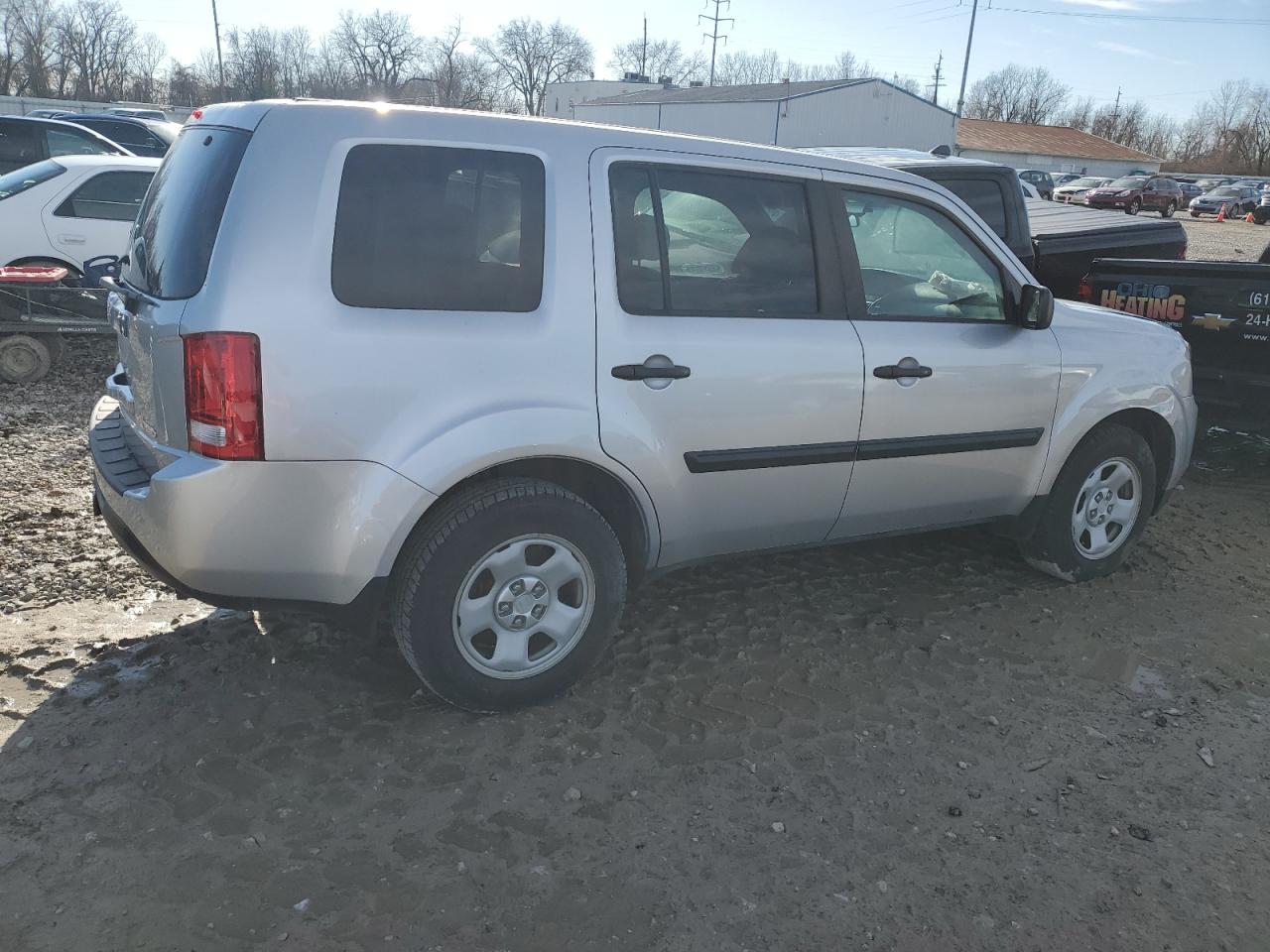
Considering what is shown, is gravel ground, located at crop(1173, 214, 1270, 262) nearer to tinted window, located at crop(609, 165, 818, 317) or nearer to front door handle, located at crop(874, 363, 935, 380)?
front door handle, located at crop(874, 363, 935, 380)

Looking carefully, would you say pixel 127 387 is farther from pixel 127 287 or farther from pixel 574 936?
pixel 574 936

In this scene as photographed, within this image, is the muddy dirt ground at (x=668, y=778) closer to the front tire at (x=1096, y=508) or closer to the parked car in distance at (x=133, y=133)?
the front tire at (x=1096, y=508)

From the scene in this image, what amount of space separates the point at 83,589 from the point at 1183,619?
480cm

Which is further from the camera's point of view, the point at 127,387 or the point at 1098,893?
the point at 127,387

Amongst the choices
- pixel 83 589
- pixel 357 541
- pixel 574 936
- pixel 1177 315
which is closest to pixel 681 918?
pixel 574 936

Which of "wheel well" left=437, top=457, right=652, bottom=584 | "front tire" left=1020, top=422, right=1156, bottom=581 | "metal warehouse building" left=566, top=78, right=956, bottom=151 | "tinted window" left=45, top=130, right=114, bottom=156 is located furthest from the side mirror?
"metal warehouse building" left=566, top=78, right=956, bottom=151

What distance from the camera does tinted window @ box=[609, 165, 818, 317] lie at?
3.35m

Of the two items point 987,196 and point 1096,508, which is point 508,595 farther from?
point 987,196

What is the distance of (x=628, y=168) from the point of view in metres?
3.37

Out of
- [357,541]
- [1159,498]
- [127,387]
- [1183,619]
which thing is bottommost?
[1183,619]

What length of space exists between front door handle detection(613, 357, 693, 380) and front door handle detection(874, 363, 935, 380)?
867 mm

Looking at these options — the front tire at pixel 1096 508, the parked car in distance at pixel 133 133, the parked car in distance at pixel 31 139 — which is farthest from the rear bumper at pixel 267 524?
the parked car in distance at pixel 133 133

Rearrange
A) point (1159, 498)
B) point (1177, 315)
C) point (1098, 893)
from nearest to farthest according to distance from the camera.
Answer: point (1098, 893) < point (1159, 498) < point (1177, 315)

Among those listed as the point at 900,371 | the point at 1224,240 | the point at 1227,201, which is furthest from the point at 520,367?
the point at 1227,201
